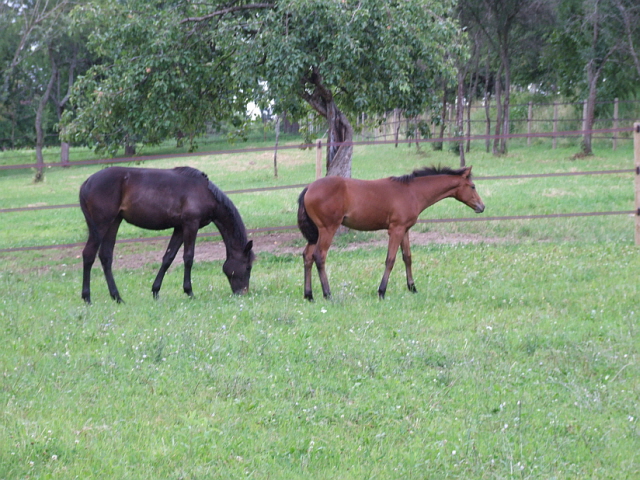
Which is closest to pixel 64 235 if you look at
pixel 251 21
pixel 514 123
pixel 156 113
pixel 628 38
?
pixel 156 113

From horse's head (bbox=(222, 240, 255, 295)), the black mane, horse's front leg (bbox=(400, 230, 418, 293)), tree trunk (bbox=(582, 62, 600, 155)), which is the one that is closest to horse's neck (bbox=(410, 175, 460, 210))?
horse's front leg (bbox=(400, 230, 418, 293))

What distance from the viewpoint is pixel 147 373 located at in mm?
5543

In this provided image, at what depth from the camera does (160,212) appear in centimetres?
868

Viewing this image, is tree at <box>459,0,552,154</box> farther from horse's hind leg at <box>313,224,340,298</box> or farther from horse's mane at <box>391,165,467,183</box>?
horse's hind leg at <box>313,224,340,298</box>

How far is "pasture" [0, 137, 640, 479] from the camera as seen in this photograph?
418 centimetres

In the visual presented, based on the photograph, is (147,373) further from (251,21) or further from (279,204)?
(279,204)

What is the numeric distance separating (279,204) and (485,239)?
7.02m

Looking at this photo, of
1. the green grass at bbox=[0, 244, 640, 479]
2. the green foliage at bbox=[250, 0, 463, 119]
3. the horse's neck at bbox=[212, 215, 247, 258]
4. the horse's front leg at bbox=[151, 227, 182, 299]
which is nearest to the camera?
the green grass at bbox=[0, 244, 640, 479]

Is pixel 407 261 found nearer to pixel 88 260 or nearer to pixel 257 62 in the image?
pixel 88 260

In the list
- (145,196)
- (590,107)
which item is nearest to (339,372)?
(145,196)

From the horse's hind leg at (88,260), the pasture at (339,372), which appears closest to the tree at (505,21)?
the pasture at (339,372)

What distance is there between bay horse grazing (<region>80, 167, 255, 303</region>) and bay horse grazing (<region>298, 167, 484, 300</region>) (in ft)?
3.19

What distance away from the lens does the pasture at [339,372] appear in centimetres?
418

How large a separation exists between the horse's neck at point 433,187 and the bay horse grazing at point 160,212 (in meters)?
2.19
